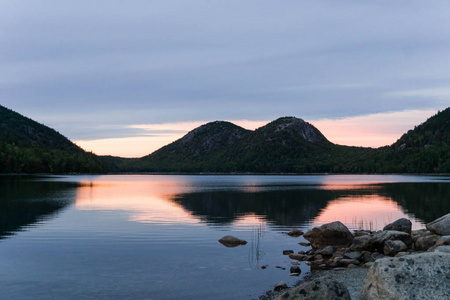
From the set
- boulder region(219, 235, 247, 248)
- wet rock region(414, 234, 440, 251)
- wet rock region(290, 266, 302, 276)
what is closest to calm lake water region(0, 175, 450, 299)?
wet rock region(290, 266, 302, 276)

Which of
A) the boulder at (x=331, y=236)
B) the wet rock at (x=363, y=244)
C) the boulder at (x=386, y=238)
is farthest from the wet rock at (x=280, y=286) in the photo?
the boulder at (x=331, y=236)

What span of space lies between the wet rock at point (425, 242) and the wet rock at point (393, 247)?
137 centimetres

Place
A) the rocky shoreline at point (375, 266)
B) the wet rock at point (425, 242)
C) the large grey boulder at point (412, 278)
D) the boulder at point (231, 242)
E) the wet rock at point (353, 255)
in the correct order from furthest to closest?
the boulder at point (231, 242), the wet rock at point (425, 242), the wet rock at point (353, 255), the rocky shoreline at point (375, 266), the large grey boulder at point (412, 278)

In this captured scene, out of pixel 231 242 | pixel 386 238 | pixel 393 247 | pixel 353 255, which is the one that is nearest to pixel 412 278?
pixel 353 255

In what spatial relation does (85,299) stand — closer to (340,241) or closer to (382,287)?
(382,287)

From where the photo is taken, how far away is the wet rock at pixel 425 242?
26828 millimetres

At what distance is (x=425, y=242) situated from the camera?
88.6ft

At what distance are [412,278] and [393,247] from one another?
15123 mm

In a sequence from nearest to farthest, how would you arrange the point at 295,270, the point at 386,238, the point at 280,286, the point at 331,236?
the point at 280,286 → the point at 295,270 → the point at 386,238 → the point at 331,236

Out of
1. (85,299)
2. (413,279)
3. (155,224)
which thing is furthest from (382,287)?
(155,224)

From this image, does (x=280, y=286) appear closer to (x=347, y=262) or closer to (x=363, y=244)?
(x=347, y=262)

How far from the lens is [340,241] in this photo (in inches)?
1226

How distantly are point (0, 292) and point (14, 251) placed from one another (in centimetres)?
1024

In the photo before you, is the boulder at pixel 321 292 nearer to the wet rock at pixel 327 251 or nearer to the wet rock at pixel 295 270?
the wet rock at pixel 295 270
